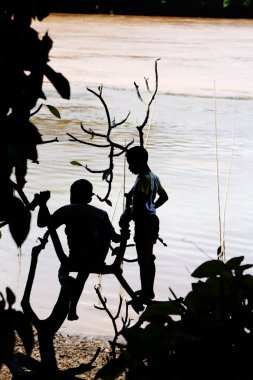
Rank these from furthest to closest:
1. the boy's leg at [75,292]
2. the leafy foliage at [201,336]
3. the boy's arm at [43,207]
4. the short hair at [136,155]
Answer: the short hair at [136,155] → the boy's leg at [75,292] → the boy's arm at [43,207] → the leafy foliage at [201,336]

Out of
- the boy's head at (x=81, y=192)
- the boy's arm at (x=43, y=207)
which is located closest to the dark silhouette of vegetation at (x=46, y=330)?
the boy's arm at (x=43, y=207)

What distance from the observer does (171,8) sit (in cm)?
6744

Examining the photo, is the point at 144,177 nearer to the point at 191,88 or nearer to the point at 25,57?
the point at 25,57

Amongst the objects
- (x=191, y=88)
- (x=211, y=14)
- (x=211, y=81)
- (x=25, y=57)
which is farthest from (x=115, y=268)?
(x=211, y=14)

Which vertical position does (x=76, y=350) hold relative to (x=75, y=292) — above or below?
below

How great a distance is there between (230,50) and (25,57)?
40406 millimetres

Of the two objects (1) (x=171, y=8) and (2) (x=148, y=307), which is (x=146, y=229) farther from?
(1) (x=171, y=8)

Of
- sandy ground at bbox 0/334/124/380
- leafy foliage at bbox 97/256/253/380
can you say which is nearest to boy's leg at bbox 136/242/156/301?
sandy ground at bbox 0/334/124/380

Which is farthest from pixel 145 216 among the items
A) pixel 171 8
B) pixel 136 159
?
pixel 171 8

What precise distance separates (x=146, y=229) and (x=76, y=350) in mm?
999

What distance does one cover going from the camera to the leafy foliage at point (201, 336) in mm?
2061

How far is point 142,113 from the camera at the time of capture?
22.7 meters

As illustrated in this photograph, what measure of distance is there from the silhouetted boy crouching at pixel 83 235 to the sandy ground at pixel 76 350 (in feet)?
5.30

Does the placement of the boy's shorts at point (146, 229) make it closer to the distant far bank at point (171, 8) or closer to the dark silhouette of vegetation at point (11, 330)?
the dark silhouette of vegetation at point (11, 330)
